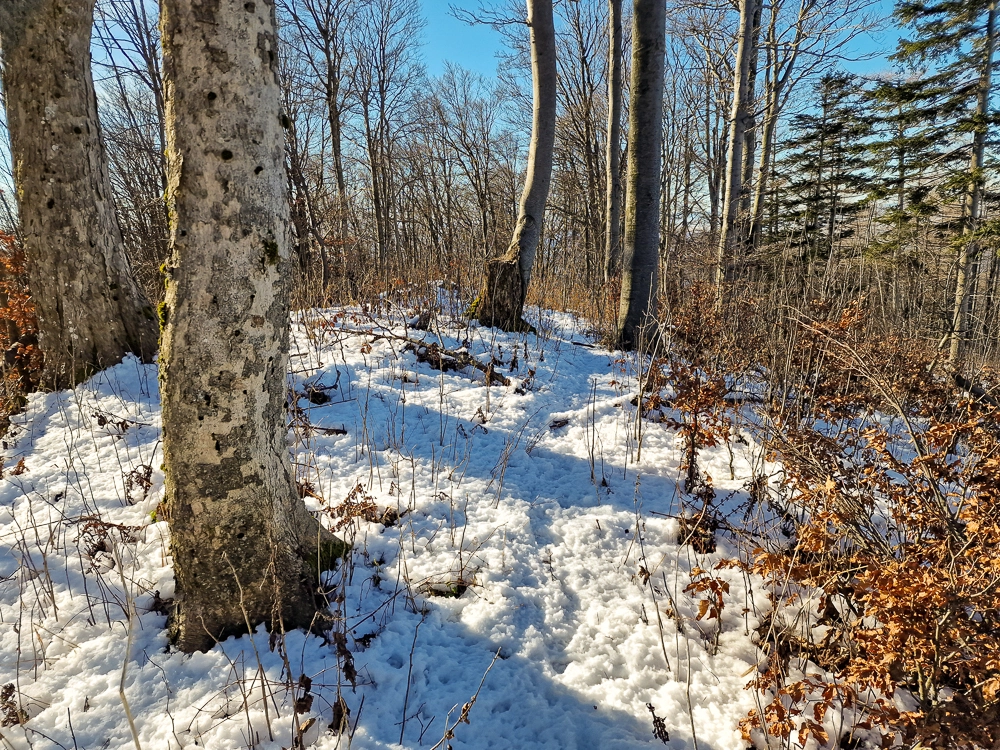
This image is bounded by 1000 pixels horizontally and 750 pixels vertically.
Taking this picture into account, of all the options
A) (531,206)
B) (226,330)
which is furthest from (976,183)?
(226,330)

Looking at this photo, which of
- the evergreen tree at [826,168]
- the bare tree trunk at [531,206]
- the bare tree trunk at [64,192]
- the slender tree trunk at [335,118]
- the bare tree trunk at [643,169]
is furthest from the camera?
the evergreen tree at [826,168]

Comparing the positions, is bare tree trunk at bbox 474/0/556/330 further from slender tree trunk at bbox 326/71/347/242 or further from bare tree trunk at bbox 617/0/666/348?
slender tree trunk at bbox 326/71/347/242

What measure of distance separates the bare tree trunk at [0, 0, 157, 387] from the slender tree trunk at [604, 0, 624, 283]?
290 inches

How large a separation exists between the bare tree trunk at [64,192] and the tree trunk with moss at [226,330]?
10.2ft

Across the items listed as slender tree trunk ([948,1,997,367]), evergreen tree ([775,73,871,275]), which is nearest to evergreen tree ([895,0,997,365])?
slender tree trunk ([948,1,997,367])

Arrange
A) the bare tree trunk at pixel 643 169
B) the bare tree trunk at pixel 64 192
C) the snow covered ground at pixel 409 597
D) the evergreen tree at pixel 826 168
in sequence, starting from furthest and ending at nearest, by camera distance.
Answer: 1. the evergreen tree at pixel 826 168
2. the bare tree trunk at pixel 643 169
3. the bare tree trunk at pixel 64 192
4. the snow covered ground at pixel 409 597

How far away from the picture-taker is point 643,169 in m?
5.50

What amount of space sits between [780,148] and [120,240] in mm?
18357

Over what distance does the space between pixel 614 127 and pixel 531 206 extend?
371 centimetres

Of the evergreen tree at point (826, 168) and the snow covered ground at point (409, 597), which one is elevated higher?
the evergreen tree at point (826, 168)

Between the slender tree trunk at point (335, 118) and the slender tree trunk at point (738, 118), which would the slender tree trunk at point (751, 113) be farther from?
the slender tree trunk at point (335, 118)

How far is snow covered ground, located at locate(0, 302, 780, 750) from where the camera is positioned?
5.66 feet

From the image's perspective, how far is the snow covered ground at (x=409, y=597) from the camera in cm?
173

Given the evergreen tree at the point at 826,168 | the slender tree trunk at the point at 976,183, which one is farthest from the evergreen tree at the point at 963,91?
the evergreen tree at the point at 826,168
